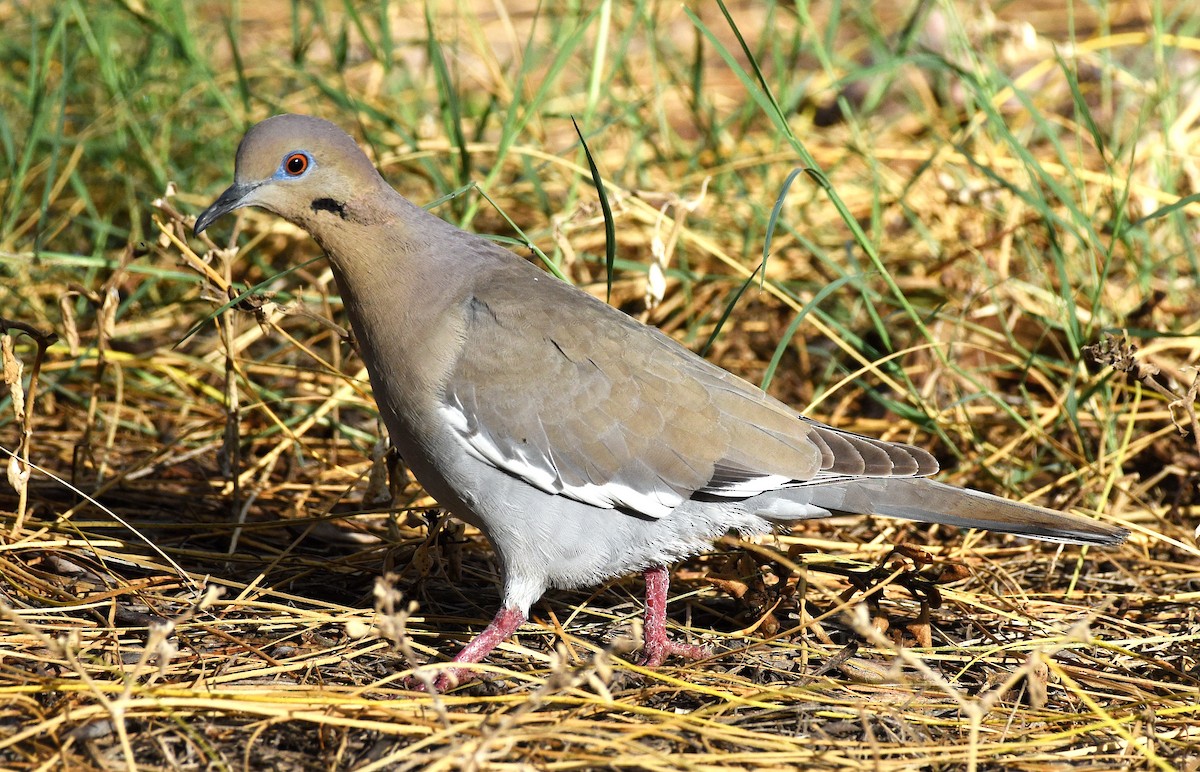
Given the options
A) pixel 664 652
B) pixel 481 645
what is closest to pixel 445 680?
pixel 481 645

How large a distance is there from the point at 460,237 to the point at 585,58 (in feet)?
9.47

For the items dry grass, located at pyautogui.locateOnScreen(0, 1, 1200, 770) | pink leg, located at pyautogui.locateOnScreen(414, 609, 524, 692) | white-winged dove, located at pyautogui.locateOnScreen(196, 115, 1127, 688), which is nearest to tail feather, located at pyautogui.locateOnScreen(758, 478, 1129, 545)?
white-winged dove, located at pyautogui.locateOnScreen(196, 115, 1127, 688)

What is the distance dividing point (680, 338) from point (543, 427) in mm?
1750

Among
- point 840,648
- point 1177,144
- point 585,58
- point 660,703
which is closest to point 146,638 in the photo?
point 660,703

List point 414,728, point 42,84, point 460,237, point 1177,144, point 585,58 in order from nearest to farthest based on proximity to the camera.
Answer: point 414,728
point 460,237
point 42,84
point 1177,144
point 585,58

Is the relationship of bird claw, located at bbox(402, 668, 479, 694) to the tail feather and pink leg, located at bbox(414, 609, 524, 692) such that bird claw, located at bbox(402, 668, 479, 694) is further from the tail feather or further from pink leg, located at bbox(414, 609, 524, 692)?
Result: the tail feather

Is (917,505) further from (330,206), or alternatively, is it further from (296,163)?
(296,163)

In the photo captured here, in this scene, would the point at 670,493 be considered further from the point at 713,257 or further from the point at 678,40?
the point at 678,40

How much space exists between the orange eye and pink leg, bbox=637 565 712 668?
131cm

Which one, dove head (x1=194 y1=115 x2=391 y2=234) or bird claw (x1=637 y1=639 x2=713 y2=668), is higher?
dove head (x1=194 y1=115 x2=391 y2=234)

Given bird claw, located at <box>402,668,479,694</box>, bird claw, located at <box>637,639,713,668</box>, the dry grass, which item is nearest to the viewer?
the dry grass

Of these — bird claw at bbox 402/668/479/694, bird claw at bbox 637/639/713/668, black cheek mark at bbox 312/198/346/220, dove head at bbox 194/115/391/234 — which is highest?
dove head at bbox 194/115/391/234

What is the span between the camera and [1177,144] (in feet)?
16.2

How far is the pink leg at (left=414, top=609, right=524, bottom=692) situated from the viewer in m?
2.75
